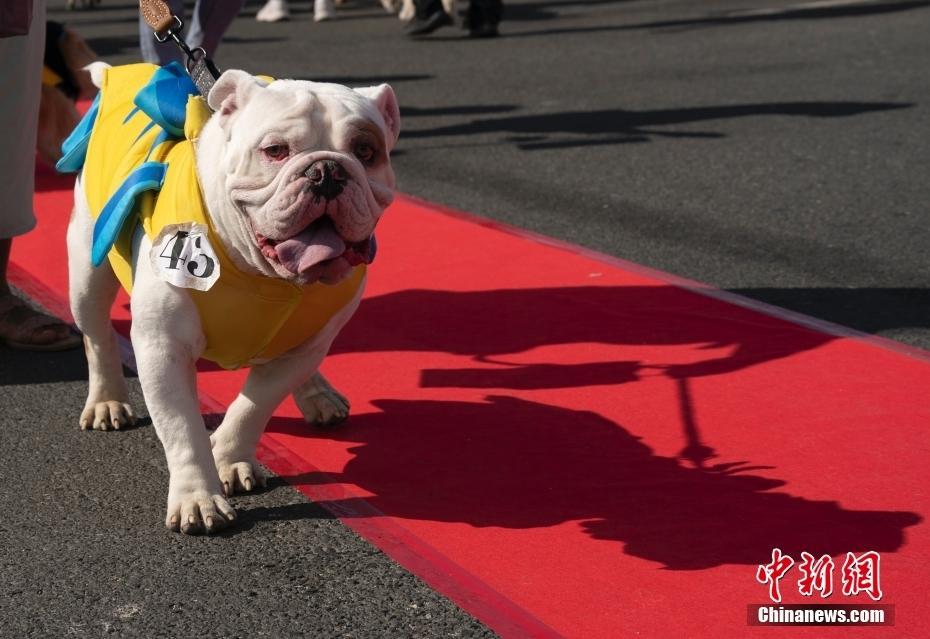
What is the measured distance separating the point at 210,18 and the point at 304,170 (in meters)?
3.74

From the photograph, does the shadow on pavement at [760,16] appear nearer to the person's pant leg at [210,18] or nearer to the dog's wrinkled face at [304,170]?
the person's pant leg at [210,18]

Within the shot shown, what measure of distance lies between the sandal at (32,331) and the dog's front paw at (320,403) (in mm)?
1127

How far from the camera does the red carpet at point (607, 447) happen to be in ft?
9.89

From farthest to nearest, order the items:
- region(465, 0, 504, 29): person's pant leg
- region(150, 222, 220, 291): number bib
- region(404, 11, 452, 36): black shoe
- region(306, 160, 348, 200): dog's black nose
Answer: region(404, 11, 452, 36): black shoe < region(465, 0, 504, 29): person's pant leg < region(150, 222, 220, 291): number bib < region(306, 160, 348, 200): dog's black nose

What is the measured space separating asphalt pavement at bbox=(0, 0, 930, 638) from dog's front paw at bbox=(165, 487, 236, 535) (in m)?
0.04

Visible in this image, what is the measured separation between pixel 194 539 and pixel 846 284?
2957 millimetres

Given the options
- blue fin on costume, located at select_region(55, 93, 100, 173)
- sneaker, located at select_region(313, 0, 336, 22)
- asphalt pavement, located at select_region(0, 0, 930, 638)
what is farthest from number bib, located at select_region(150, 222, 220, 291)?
sneaker, located at select_region(313, 0, 336, 22)

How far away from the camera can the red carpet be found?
302cm

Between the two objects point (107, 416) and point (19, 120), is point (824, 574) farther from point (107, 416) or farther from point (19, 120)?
point (19, 120)

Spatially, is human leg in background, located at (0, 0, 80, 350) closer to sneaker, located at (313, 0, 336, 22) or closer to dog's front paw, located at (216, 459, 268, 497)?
dog's front paw, located at (216, 459, 268, 497)

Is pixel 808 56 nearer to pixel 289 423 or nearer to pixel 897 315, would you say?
pixel 897 315

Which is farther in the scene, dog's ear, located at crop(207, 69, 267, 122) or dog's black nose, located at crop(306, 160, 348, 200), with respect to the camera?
dog's ear, located at crop(207, 69, 267, 122)

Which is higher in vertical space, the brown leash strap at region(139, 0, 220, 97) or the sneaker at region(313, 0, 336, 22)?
the brown leash strap at region(139, 0, 220, 97)

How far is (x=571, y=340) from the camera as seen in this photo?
15.5ft
